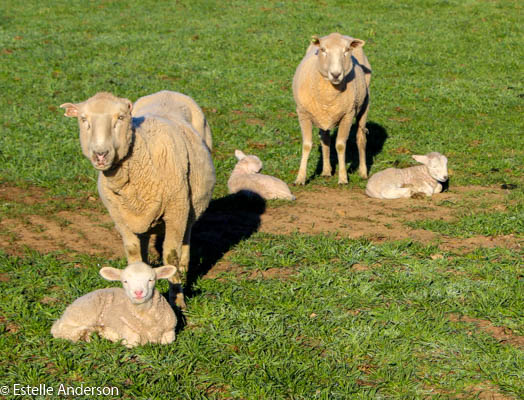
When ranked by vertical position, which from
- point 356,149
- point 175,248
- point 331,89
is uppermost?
point 331,89

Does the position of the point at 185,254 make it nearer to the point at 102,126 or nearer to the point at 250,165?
the point at 102,126

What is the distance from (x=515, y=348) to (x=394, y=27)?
1701cm

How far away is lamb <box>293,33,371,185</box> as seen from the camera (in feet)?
29.2

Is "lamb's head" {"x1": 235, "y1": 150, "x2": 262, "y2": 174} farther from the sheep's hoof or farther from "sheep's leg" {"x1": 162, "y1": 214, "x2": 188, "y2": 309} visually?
"sheep's leg" {"x1": 162, "y1": 214, "x2": 188, "y2": 309}

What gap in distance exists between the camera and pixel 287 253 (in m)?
6.56

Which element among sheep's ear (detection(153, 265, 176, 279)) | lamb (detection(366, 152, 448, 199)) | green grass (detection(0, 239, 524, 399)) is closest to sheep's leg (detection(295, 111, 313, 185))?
lamb (detection(366, 152, 448, 199))

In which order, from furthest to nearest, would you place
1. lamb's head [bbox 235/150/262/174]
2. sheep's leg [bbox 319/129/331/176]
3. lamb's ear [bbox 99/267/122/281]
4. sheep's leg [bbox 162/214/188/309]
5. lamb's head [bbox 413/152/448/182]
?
sheep's leg [bbox 319/129/331/176]
lamb's head [bbox 235/150/262/174]
lamb's head [bbox 413/152/448/182]
sheep's leg [bbox 162/214/188/309]
lamb's ear [bbox 99/267/122/281]

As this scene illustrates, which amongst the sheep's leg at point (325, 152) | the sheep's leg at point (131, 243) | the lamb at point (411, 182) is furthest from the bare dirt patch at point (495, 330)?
the sheep's leg at point (325, 152)

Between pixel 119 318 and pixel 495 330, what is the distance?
2931 mm

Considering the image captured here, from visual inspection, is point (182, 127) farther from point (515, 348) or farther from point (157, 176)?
point (515, 348)

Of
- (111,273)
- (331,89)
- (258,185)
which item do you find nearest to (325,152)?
(331,89)

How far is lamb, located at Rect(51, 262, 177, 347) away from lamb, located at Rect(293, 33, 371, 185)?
5174 mm

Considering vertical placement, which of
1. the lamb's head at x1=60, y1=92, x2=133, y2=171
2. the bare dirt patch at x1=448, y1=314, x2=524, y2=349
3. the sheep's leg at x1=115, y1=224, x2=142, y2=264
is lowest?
the bare dirt patch at x1=448, y1=314, x2=524, y2=349

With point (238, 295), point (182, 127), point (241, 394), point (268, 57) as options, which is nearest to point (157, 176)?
point (182, 127)
